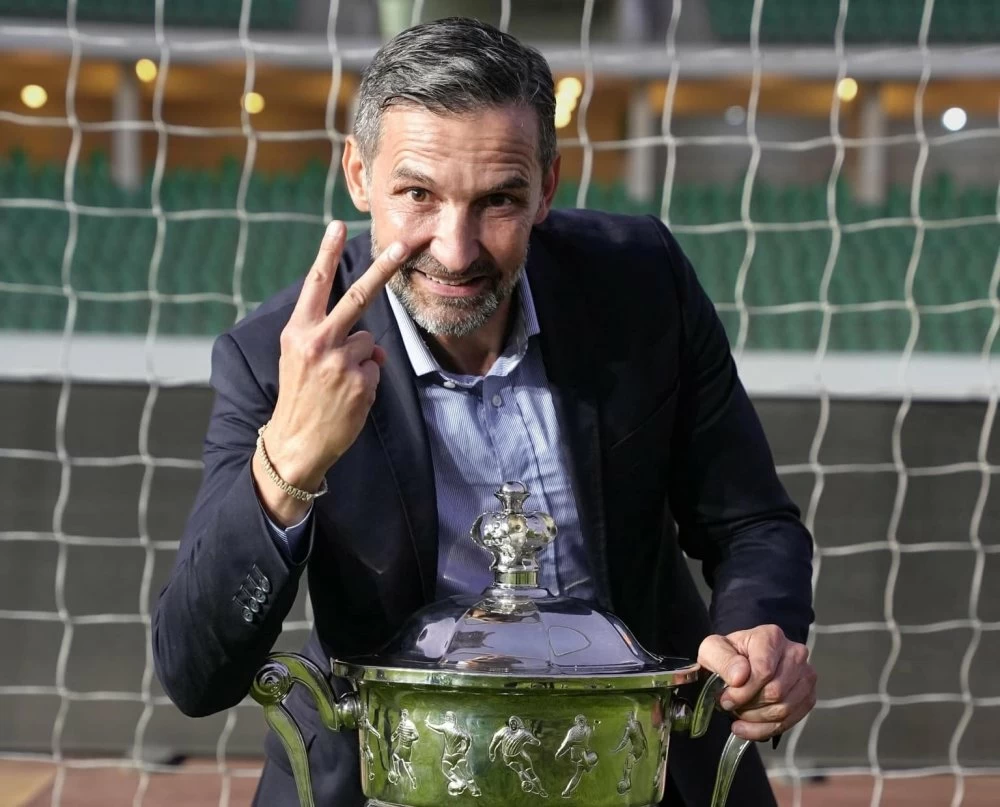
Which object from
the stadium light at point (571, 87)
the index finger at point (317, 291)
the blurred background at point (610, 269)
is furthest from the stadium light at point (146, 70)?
the index finger at point (317, 291)

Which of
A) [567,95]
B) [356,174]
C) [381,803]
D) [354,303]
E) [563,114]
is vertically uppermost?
[567,95]

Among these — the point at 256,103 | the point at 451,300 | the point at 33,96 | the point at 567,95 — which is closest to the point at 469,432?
the point at 451,300

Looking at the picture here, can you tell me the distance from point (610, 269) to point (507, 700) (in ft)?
1.73

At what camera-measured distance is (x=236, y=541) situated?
3.24ft

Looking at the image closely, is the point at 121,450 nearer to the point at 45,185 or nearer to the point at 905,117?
the point at 45,185

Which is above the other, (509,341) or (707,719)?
(509,341)

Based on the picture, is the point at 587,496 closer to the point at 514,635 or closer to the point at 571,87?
the point at 514,635

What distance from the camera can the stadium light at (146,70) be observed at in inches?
269

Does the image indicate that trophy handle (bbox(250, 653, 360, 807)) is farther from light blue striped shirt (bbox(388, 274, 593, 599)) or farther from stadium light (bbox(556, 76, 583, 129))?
stadium light (bbox(556, 76, 583, 129))

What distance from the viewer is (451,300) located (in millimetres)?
1099

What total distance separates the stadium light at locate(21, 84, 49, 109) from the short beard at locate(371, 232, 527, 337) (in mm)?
6966

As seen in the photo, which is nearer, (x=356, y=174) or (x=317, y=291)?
(x=317, y=291)

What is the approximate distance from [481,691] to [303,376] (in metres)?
0.23

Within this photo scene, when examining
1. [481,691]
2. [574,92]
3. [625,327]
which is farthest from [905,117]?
[481,691]
